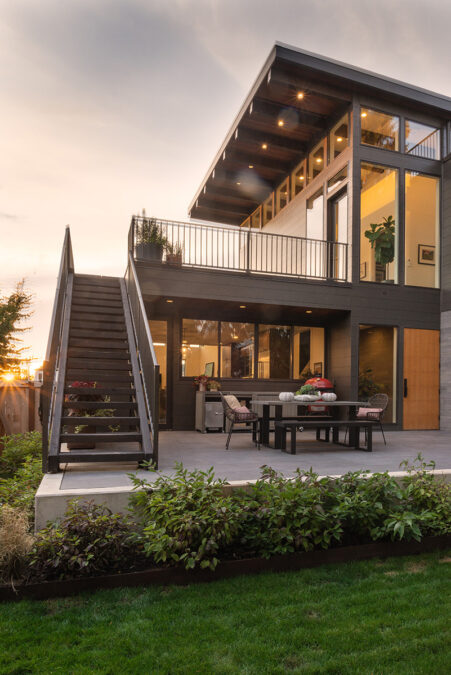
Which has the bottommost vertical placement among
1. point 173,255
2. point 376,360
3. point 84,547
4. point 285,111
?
point 84,547

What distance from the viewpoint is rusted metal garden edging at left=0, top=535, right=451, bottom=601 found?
274 cm

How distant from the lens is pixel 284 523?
3.29 m

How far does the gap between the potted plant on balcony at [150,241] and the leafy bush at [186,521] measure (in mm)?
5882

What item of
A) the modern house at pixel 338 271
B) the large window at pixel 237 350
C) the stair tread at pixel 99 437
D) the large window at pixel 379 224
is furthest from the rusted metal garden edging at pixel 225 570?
the large window at pixel 379 224

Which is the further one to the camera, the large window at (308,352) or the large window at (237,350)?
the large window at (308,352)

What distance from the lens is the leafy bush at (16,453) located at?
633cm

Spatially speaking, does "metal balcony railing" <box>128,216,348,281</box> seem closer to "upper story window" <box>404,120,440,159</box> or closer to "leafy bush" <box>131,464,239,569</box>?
"upper story window" <box>404,120,440,159</box>

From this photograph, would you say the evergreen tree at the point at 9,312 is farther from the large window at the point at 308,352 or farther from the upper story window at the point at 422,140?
the upper story window at the point at 422,140

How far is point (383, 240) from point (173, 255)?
181 inches

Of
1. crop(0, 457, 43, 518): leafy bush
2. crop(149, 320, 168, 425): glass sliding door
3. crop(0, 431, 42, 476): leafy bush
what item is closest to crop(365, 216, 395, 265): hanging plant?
crop(149, 320, 168, 425): glass sliding door

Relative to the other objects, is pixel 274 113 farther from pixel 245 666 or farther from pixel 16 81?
pixel 245 666

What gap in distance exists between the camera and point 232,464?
5.19 metres

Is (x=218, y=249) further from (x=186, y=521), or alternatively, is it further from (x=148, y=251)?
(x=186, y=521)

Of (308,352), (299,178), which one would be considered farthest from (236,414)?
(299,178)
